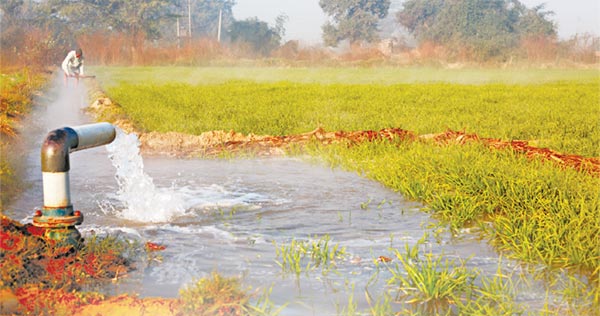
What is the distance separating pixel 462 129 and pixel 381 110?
333 centimetres

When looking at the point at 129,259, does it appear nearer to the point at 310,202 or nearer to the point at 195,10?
the point at 310,202

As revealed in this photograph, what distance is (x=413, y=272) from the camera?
364 cm

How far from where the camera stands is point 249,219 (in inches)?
215

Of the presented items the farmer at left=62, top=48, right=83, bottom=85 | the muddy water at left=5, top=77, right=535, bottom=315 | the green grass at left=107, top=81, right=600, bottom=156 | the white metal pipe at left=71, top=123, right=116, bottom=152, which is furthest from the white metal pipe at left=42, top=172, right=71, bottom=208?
the farmer at left=62, top=48, right=83, bottom=85

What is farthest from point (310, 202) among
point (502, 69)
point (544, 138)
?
point (502, 69)

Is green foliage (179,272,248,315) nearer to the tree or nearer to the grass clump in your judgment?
the grass clump

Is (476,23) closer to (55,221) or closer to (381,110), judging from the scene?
(381,110)

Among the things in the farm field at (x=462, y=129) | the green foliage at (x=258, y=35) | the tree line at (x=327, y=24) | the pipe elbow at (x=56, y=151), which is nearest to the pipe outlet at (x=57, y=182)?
the pipe elbow at (x=56, y=151)

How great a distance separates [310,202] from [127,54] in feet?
103

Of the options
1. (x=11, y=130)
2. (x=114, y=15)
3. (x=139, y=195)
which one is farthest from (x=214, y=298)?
(x=114, y=15)

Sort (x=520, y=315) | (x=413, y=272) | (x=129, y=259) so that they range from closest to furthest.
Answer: (x=520, y=315) → (x=413, y=272) → (x=129, y=259)

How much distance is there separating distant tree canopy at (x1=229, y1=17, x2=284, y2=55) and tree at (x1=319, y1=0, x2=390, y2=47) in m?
3.38

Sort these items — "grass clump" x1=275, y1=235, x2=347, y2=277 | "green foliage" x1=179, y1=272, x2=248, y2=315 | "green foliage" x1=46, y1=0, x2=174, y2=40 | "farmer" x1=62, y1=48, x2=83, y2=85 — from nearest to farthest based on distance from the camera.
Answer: "green foliage" x1=179, y1=272, x2=248, y2=315 < "grass clump" x1=275, y1=235, x2=347, y2=277 < "farmer" x1=62, y1=48, x2=83, y2=85 < "green foliage" x1=46, y1=0, x2=174, y2=40

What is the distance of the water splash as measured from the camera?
18.5ft
